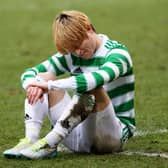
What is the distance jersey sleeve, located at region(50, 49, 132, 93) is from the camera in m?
5.67

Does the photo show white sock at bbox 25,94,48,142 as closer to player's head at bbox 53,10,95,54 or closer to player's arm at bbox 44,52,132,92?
→ player's arm at bbox 44,52,132,92

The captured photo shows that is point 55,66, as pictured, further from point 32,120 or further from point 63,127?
point 63,127

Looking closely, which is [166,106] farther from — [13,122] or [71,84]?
[71,84]

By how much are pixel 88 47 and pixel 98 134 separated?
0.65 meters

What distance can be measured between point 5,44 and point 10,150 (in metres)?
8.40

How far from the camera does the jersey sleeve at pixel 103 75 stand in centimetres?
567

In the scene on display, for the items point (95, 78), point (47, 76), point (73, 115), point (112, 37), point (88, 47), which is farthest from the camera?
point (112, 37)

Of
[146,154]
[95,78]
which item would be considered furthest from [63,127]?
[146,154]

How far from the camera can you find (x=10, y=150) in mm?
6078

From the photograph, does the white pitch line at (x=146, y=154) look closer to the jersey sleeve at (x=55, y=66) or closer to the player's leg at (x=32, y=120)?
the player's leg at (x=32, y=120)

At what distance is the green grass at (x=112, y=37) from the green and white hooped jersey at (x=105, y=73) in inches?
16.4

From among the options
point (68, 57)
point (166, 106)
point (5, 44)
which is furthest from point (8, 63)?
point (68, 57)

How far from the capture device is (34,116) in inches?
237

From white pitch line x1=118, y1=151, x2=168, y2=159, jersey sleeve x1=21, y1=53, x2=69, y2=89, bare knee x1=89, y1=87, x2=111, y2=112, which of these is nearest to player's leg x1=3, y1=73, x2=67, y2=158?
jersey sleeve x1=21, y1=53, x2=69, y2=89
